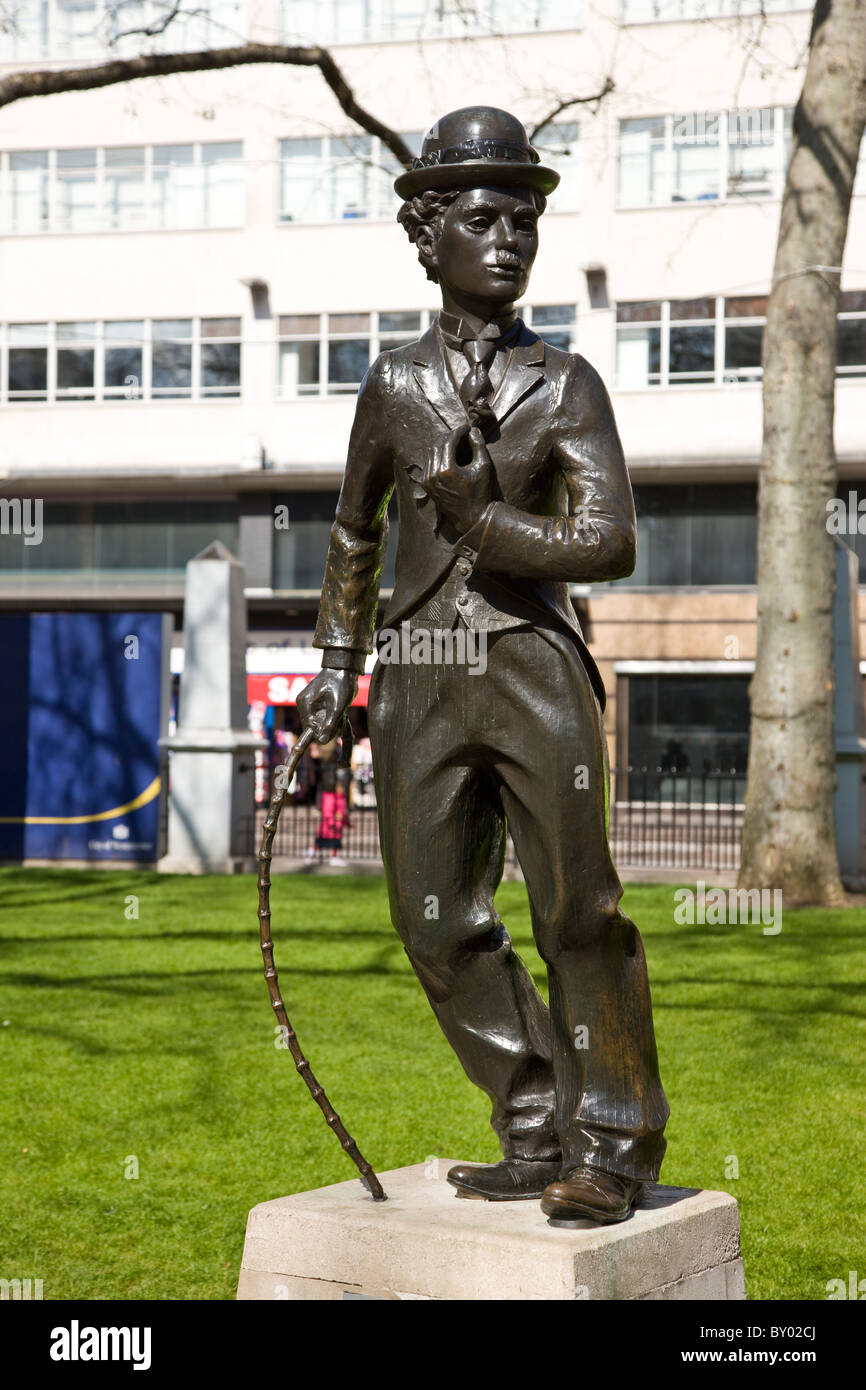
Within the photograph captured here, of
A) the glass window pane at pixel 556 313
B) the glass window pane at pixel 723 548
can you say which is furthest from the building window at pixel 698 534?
the glass window pane at pixel 556 313

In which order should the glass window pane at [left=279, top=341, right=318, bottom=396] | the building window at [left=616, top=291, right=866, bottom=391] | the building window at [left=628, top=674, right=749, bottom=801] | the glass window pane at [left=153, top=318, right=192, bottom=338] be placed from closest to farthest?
the building window at [left=616, top=291, right=866, bottom=391] → the building window at [left=628, top=674, right=749, bottom=801] → the glass window pane at [left=279, top=341, right=318, bottom=396] → the glass window pane at [left=153, top=318, right=192, bottom=338]

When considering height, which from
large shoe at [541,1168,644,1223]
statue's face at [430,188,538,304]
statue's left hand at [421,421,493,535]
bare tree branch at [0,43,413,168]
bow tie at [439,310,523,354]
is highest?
bare tree branch at [0,43,413,168]

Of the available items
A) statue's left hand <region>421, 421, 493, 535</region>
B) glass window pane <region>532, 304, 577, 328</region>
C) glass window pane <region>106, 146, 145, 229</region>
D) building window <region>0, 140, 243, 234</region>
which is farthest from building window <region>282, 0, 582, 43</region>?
statue's left hand <region>421, 421, 493, 535</region>

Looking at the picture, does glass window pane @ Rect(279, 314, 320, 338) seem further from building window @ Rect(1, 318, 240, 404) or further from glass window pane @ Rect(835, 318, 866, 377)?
glass window pane @ Rect(835, 318, 866, 377)

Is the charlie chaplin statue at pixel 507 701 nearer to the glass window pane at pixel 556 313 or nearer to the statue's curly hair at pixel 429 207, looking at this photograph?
the statue's curly hair at pixel 429 207

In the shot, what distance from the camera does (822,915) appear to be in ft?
42.7

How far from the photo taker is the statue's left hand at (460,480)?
3.72 m

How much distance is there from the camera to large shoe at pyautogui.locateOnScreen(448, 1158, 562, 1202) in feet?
13.5

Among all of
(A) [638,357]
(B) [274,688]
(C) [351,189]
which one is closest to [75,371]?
(C) [351,189]

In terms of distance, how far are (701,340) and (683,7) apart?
5696mm

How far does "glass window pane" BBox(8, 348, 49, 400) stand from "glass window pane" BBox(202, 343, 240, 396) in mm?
3260

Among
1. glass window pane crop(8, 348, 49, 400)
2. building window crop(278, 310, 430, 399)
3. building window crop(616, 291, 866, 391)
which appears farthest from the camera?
glass window pane crop(8, 348, 49, 400)

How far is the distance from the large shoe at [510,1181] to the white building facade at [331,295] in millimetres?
25304
